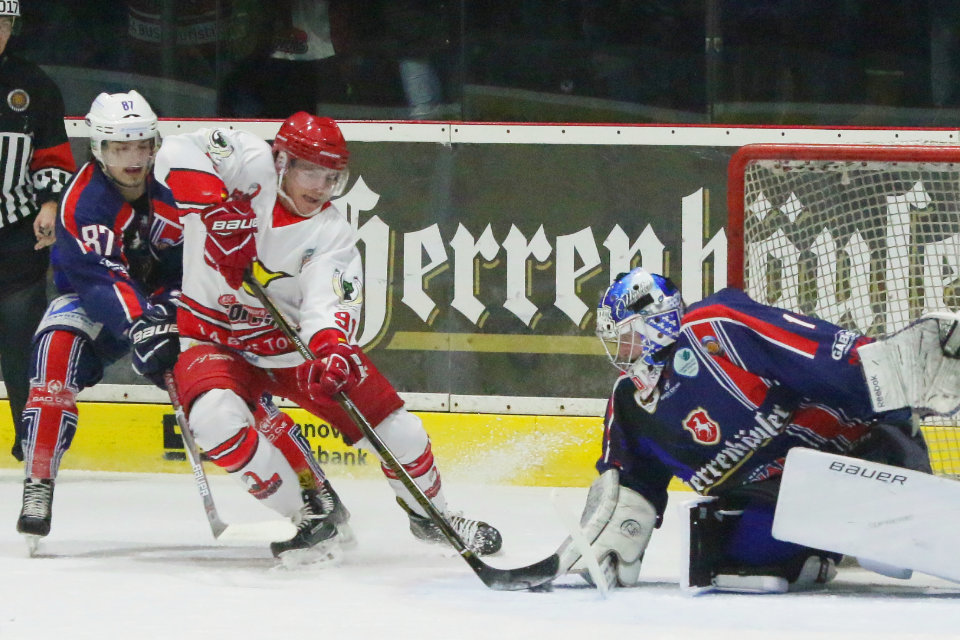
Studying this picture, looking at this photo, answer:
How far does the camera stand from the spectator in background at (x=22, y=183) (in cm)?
454

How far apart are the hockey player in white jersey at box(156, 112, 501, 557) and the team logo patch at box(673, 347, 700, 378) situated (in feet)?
2.33

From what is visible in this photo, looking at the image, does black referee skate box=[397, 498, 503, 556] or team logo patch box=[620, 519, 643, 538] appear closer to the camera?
team logo patch box=[620, 519, 643, 538]

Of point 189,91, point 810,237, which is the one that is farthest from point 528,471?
point 189,91

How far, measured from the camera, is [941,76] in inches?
175

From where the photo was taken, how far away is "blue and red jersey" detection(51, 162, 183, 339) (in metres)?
3.53

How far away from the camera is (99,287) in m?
3.53

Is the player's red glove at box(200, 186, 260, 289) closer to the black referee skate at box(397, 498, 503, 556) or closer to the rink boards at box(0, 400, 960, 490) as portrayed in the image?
the black referee skate at box(397, 498, 503, 556)

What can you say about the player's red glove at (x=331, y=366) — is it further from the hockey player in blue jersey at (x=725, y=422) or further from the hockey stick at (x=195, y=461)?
the hockey player in blue jersey at (x=725, y=422)

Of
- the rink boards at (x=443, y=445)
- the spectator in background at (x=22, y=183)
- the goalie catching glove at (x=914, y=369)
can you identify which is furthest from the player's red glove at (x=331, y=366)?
the spectator in background at (x=22, y=183)

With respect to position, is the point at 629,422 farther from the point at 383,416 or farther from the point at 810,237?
the point at 810,237

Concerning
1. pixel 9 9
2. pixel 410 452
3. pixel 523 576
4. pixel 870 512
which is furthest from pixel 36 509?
pixel 870 512

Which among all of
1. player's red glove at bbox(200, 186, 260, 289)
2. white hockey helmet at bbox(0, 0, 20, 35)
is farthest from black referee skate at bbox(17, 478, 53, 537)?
white hockey helmet at bbox(0, 0, 20, 35)

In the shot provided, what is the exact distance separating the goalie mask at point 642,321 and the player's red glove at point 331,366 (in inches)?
22.2

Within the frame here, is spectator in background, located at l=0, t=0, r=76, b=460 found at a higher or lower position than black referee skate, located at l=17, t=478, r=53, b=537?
higher
